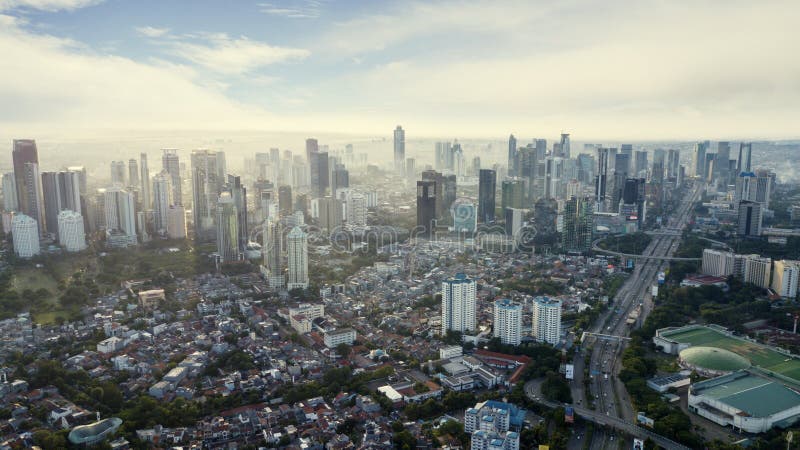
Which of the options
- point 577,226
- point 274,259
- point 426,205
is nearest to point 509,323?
point 274,259

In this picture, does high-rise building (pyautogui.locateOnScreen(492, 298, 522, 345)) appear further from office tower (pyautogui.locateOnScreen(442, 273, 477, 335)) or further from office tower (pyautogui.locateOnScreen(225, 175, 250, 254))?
office tower (pyautogui.locateOnScreen(225, 175, 250, 254))

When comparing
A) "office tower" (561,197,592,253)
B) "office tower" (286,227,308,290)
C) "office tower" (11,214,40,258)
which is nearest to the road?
"office tower" (561,197,592,253)

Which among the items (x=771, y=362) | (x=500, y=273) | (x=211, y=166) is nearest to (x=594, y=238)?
(x=500, y=273)

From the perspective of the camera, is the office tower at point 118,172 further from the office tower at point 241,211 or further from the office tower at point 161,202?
the office tower at point 241,211

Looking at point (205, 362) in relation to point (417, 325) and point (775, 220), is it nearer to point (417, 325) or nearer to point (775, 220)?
point (417, 325)

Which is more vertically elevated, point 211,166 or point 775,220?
point 211,166

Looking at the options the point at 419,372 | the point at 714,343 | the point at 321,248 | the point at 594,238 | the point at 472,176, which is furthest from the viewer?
the point at 472,176
